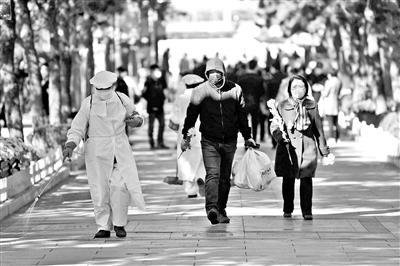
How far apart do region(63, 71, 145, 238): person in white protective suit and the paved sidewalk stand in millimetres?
347

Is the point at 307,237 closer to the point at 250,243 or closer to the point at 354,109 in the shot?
the point at 250,243

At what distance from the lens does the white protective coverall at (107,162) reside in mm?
14289

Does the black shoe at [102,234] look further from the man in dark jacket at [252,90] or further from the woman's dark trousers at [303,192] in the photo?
the man in dark jacket at [252,90]

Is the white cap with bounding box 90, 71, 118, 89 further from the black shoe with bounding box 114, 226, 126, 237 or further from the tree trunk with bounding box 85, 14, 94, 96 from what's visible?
the tree trunk with bounding box 85, 14, 94, 96

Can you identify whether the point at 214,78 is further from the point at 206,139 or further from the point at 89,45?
the point at 89,45

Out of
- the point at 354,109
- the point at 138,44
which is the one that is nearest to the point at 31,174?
the point at 354,109

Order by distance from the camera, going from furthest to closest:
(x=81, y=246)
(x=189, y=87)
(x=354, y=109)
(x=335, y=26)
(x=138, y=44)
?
(x=138, y=44)
(x=335, y=26)
(x=354, y=109)
(x=189, y=87)
(x=81, y=246)

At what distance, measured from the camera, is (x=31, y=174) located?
19.5 meters

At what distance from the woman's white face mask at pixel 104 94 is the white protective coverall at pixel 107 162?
4 cm

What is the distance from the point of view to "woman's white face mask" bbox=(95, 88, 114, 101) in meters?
14.3

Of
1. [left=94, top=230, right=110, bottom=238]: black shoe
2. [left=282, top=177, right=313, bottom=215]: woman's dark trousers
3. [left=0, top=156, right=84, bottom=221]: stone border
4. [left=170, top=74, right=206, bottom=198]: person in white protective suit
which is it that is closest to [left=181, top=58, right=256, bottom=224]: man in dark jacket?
[left=282, top=177, right=313, bottom=215]: woman's dark trousers

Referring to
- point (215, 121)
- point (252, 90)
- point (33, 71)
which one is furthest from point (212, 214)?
point (252, 90)

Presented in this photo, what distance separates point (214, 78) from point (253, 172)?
4.39 feet

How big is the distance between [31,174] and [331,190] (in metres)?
4.56
